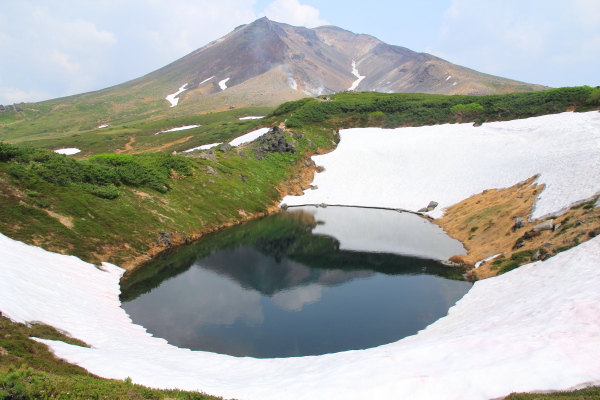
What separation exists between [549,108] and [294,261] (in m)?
59.3

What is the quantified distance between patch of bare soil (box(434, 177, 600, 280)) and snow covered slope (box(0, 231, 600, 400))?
8.78 feet

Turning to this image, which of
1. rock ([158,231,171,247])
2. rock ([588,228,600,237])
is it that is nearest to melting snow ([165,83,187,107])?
rock ([158,231,171,247])

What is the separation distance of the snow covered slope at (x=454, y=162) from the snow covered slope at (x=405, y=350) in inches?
659

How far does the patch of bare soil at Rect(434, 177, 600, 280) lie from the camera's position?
25.2 meters

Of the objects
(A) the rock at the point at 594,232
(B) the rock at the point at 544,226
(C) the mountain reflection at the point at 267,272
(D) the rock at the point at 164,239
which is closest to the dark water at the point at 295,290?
(C) the mountain reflection at the point at 267,272

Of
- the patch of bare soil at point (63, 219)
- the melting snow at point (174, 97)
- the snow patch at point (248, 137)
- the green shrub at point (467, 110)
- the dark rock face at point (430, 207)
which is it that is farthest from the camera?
the melting snow at point (174, 97)

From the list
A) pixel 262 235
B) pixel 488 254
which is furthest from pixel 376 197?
pixel 488 254

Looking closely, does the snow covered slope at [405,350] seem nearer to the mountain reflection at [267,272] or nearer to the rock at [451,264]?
the rock at [451,264]

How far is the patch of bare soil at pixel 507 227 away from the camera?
25234 millimetres

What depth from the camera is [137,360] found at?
15.8m

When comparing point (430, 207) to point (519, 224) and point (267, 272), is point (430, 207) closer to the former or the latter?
point (519, 224)

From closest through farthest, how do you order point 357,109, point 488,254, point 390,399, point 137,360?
point 390,399, point 137,360, point 488,254, point 357,109

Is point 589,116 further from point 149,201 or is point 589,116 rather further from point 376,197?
point 149,201

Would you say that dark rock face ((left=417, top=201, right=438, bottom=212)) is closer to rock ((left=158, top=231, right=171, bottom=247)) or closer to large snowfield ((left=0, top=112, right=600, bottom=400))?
large snowfield ((left=0, top=112, right=600, bottom=400))
